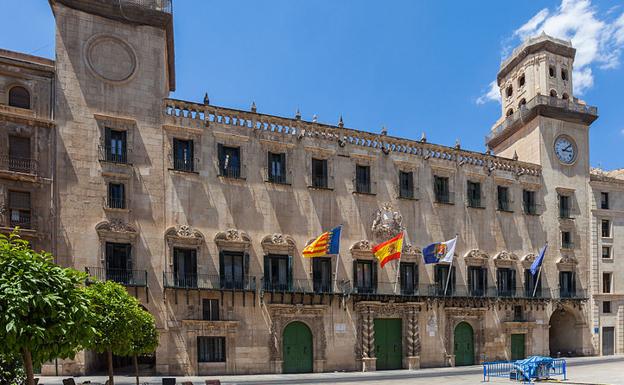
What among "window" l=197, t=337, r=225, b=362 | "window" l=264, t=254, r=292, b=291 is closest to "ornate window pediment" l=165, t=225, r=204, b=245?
"window" l=264, t=254, r=292, b=291

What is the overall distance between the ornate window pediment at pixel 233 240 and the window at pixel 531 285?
23.9 m

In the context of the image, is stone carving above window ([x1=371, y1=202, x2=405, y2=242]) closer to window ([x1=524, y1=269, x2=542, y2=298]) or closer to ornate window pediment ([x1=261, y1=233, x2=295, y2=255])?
ornate window pediment ([x1=261, y1=233, x2=295, y2=255])

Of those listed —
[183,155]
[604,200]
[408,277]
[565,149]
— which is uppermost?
[565,149]

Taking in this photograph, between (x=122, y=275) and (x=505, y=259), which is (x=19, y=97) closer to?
(x=122, y=275)

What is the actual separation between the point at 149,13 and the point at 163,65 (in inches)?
129

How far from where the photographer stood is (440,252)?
1566 inches

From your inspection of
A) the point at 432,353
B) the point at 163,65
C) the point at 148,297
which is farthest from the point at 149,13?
the point at 432,353

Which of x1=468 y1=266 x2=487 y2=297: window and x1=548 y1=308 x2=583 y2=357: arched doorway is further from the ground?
x1=468 y1=266 x2=487 y2=297: window

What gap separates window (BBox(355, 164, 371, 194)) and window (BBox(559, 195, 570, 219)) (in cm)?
1897

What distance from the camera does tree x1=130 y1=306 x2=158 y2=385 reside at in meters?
22.3

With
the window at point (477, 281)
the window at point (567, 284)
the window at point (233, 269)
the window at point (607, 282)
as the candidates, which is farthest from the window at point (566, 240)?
the window at point (233, 269)

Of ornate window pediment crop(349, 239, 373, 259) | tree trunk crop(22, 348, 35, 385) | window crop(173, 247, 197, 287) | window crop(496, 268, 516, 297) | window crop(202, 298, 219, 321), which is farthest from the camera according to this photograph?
window crop(496, 268, 516, 297)

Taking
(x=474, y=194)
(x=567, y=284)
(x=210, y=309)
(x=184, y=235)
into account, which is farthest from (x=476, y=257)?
(x=184, y=235)

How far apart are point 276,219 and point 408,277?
11.1 meters
